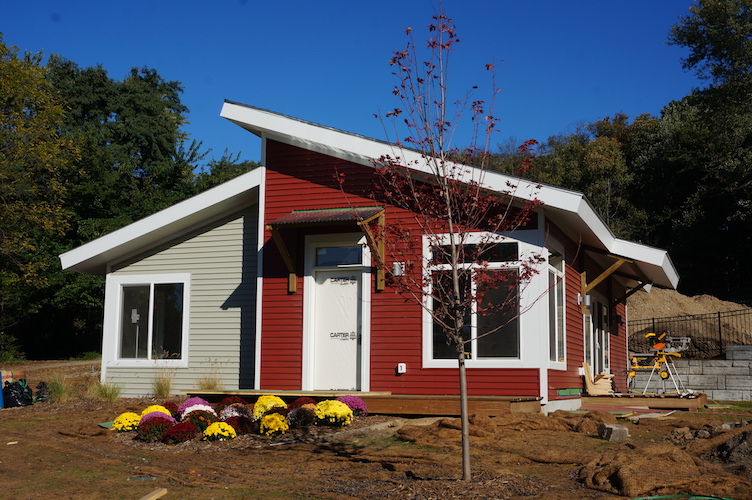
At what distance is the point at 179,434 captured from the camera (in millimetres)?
8828

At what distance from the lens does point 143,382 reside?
13578 mm

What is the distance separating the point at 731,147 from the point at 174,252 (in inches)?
968

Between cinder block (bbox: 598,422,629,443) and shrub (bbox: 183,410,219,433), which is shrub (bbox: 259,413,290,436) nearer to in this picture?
shrub (bbox: 183,410,219,433)

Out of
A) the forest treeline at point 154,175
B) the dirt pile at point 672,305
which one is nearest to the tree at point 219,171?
the forest treeline at point 154,175

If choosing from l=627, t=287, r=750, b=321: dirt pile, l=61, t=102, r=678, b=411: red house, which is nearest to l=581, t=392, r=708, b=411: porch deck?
l=61, t=102, r=678, b=411: red house

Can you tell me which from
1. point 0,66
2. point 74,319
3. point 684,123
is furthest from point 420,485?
point 684,123

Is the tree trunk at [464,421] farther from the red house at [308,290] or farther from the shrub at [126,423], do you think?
the shrub at [126,423]

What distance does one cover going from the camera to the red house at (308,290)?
11.0m

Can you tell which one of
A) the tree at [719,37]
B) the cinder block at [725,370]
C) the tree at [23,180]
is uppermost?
the tree at [719,37]

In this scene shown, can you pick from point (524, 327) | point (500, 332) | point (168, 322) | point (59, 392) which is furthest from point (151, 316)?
point (524, 327)

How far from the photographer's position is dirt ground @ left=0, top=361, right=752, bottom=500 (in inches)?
229

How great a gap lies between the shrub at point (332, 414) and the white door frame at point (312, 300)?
1.97 meters

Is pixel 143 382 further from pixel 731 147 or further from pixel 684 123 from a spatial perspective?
pixel 684 123

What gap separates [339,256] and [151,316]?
160 inches
